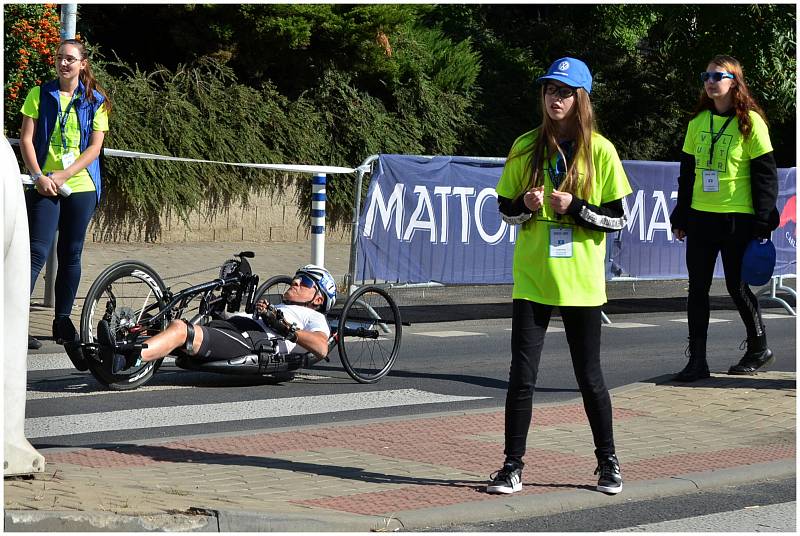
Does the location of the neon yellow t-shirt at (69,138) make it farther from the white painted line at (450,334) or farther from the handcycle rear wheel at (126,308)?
the white painted line at (450,334)

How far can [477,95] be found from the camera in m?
23.9

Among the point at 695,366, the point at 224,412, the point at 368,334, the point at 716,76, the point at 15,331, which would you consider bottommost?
the point at 224,412

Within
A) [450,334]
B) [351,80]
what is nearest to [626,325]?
[450,334]

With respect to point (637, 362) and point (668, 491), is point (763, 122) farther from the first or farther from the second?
point (668, 491)

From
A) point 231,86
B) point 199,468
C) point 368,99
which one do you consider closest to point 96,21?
point 231,86

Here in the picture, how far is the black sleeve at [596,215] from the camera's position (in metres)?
6.11

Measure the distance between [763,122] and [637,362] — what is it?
2.48 meters

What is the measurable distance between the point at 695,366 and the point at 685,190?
1224 millimetres

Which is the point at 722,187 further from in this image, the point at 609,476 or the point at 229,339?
the point at 609,476

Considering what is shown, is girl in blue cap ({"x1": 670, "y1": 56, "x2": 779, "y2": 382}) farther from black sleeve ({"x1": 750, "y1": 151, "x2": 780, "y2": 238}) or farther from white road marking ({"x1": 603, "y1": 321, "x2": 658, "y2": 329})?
white road marking ({"x1": 603, "y1": 321, "x2": 658, "y2": 329})

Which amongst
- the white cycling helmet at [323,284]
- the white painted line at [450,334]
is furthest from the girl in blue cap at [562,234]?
the white painted line at [450,334]

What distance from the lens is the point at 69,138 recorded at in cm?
986

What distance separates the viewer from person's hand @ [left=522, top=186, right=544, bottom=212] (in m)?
6.06

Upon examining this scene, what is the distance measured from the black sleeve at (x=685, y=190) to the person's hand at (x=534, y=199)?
3.83 m
